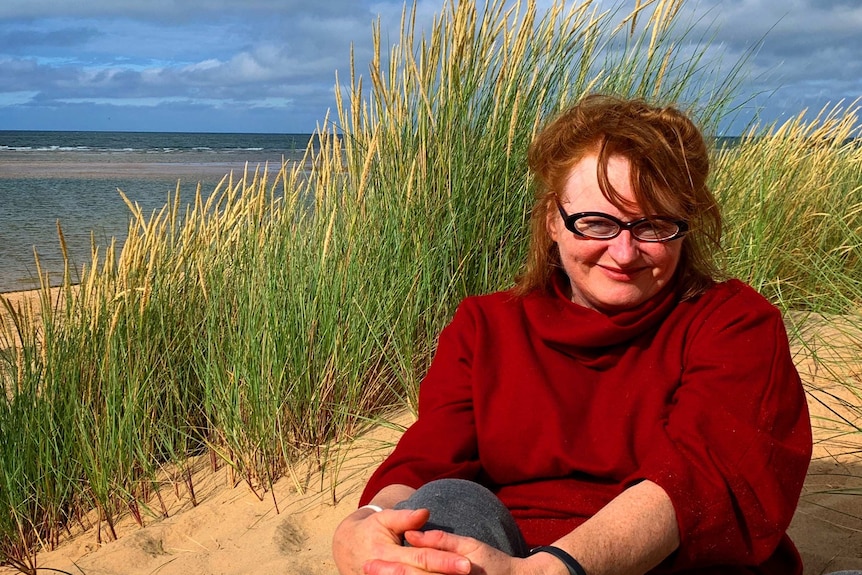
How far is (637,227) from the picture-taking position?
1.72m

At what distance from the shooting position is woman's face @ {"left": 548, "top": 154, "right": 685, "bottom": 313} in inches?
67.9

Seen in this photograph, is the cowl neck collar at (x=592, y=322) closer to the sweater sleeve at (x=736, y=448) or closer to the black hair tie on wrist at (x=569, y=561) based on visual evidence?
the sweater sleeve at (x=736, y=448)

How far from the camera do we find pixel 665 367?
1.74 metres

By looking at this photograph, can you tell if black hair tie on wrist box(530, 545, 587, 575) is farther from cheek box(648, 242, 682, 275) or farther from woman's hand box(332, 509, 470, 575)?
cheek box(648, 242, 682, 275)

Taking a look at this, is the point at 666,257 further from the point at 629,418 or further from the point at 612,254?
the point at 629,418

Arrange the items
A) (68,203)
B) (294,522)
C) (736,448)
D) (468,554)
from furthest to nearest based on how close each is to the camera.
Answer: (68,203), (294,522), (736,448), (468,554)

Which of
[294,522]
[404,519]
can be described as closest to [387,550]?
[404,519]

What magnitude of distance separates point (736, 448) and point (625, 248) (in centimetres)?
44

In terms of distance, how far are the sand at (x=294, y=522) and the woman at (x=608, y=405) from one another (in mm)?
918

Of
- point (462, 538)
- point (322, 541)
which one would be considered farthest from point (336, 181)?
point (462, 538)

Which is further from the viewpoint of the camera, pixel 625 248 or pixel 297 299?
pixel 297 299

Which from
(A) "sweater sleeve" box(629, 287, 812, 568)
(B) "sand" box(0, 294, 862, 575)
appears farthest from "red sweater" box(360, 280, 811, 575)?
(B) "sand" box(0, 294, 862, 575)

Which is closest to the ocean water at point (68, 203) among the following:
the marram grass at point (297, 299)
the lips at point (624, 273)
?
the marram grass at point (297, 299)

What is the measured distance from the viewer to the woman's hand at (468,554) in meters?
1.38
